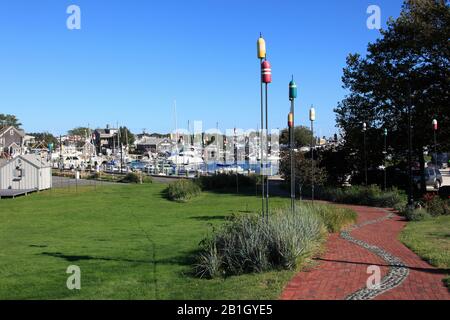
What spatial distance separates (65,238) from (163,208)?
9417mm

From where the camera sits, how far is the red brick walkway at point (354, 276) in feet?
24.4

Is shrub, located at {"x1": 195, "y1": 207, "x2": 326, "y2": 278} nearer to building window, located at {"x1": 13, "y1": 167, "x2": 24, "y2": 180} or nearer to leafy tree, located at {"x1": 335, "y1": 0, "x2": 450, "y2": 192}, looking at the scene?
leafy tree, located at {"x1": 335, "y1": 0, "x2": 450, "y2": 192}

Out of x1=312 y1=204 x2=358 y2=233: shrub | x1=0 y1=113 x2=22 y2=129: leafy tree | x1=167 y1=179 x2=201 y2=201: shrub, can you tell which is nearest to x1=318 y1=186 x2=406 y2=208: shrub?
x1=312 y1=204 x2=358 y2=233: shrub

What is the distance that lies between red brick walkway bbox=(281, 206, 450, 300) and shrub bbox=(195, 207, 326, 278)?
48 centimetres

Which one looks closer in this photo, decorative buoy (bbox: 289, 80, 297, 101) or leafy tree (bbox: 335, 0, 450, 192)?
decorative buoy (bbox: 289, 80, 297, 101)

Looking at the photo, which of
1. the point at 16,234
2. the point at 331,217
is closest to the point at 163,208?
the point at 16,234

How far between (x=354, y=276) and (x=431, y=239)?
5787 millimetres

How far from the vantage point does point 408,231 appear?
49.3 feet

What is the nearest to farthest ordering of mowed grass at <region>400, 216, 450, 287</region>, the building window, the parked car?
mowed grass at <region>400, 216, 450, 287</region> → the building window → the parked car

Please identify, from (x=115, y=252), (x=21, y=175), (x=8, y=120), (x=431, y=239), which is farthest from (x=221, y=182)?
(x=8, y=120)

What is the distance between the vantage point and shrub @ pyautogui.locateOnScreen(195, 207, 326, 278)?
9195mm
